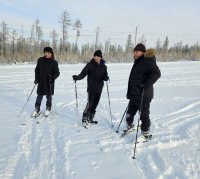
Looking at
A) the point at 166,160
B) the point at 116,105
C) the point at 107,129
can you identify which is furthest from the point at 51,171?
the point at 116,105

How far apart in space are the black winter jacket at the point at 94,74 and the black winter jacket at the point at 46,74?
1.24 m

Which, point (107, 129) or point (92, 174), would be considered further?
point (107, 129)

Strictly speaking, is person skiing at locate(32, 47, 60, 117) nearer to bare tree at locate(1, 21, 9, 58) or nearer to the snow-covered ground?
the snow-covered ground

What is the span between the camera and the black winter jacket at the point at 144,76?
18.0 feet

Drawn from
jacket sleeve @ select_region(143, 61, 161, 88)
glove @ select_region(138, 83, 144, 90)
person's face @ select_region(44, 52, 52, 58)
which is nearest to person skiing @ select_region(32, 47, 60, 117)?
person's face @ select_region(44, 52, 52, 58)

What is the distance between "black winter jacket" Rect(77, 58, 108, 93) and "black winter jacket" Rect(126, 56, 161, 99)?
109 cm

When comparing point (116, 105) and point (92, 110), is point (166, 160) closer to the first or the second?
point (92, 110)

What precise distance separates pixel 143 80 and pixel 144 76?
0.28 feet

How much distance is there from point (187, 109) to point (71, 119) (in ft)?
12.0

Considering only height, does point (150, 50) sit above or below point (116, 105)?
above

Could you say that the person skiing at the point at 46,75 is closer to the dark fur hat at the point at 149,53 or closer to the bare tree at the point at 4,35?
the dark fur hat at the point at 149,53

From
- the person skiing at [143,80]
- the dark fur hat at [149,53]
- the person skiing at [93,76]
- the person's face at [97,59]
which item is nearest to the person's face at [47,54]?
the person skiing at [93,76]

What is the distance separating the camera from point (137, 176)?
4262mm

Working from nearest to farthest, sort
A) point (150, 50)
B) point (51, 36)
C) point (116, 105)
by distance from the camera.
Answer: point (150, 50) < point (116, 105) < point (51, 36)
